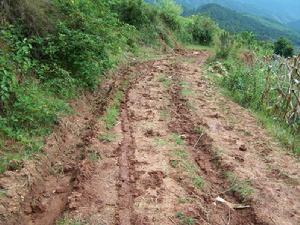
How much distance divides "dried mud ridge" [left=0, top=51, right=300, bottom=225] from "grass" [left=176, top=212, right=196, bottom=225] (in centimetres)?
1

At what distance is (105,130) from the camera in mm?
7156

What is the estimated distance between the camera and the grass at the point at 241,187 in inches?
218

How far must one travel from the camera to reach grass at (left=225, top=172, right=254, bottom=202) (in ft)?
18.2

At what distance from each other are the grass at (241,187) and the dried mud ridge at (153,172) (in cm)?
3

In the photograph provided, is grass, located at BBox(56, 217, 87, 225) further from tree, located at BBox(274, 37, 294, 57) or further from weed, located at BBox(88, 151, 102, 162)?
tree, located at BBox(274, 37, 294, 57)

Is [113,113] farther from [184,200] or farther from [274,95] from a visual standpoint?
[274,95]

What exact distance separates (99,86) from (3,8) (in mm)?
2713

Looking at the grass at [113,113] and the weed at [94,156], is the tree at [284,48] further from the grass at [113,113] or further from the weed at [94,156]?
the weed at [94,156]

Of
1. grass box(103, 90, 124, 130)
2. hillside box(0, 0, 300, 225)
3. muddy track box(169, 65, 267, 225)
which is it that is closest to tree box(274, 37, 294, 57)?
hillside box(0, 0, 300, 225)


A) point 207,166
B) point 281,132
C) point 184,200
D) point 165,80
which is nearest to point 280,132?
point 281,132

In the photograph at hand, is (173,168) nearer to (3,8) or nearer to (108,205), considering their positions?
(108,205)

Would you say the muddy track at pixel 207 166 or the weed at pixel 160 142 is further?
the weed at pixel 160 142

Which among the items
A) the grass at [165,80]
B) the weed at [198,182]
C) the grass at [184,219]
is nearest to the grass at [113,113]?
the grass at [165,80]

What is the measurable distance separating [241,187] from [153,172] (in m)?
1.20
